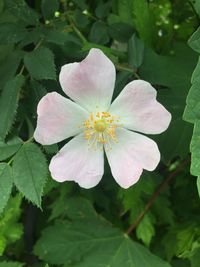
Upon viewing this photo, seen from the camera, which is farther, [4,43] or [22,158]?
[4,43]

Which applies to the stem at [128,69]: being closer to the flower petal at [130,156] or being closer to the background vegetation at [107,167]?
the background vegetation at [107,167]

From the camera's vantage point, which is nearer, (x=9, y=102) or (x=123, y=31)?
(x=9, y=102)

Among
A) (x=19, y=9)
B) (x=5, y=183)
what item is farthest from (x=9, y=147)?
(x=19, y=9)

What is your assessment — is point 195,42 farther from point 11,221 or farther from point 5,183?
point 11,221

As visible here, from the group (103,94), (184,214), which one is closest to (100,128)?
(103,94)

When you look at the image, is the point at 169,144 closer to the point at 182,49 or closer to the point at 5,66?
the point at 182,49

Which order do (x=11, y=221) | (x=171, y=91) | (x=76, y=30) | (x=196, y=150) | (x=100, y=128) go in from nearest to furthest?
(x=196, y=150) → (x=100, y=128) → (x=171, y=91) → (x=76, y=30) → (x=11, y=221)
